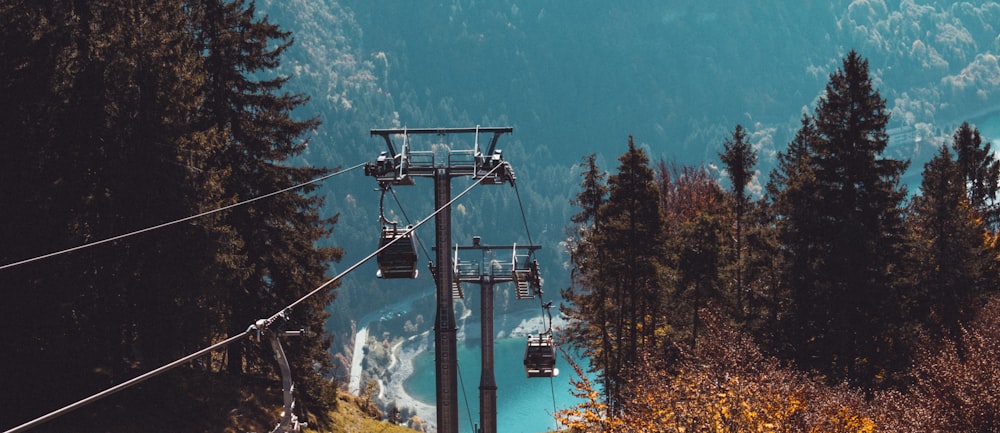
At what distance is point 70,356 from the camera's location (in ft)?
68.0

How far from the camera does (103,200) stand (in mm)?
22531

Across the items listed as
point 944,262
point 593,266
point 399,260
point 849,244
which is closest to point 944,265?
point 944,262

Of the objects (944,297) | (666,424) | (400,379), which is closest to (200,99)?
(666,424)

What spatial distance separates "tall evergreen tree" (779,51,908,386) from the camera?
34.5 metres

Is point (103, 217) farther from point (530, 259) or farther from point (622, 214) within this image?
point (622, 214)

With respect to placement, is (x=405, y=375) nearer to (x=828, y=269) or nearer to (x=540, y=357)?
(x=828, y=269)

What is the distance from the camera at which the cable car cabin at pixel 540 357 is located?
30312 millimetres

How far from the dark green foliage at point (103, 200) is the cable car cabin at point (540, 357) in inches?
361

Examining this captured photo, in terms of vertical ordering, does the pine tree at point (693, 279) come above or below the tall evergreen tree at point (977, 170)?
below

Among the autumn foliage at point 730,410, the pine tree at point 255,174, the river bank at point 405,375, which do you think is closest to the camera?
the autumn foliage at point 730,410

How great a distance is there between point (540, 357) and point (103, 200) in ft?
46.0

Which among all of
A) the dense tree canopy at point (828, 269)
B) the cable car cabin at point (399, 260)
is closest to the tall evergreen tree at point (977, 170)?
the dense tree canopy at point (828, 269)

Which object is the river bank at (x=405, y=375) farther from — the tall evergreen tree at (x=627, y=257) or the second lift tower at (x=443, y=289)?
the second lift tower at (x=443, y=289)

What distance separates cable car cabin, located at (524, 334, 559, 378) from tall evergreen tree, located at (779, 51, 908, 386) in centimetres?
1046
